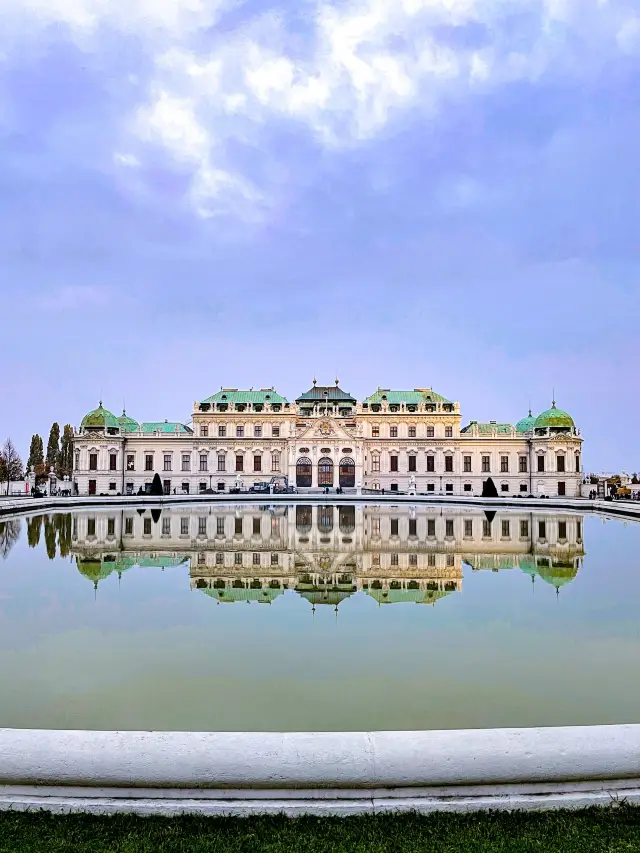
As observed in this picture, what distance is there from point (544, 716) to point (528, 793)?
3067 millimetres

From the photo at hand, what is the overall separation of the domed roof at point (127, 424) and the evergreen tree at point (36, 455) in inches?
758

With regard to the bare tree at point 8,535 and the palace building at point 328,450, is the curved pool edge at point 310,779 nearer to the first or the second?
the bare tree at point 8,535

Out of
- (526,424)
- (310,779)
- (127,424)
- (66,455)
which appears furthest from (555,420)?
(310,779)

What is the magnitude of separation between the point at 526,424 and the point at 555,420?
7.69 metres

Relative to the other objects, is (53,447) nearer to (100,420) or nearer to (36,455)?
(36,455)

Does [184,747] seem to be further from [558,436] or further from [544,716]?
[558,436]

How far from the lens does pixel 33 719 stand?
7.37 meters

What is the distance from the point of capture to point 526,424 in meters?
91.4

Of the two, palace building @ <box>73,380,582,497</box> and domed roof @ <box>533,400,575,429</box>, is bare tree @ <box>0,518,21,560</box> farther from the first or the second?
domed roof @ <box>533,400,575,429</box>

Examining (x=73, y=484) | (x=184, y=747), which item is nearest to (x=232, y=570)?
(x=184, y=747)

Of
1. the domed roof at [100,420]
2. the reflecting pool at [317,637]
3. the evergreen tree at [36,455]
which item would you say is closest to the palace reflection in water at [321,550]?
the reflecting pool at [317,637]

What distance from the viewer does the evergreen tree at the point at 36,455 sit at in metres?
101

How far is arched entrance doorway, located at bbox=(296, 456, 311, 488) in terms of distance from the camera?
82500 mm

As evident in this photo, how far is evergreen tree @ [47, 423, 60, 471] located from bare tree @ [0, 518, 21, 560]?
72.0 m
